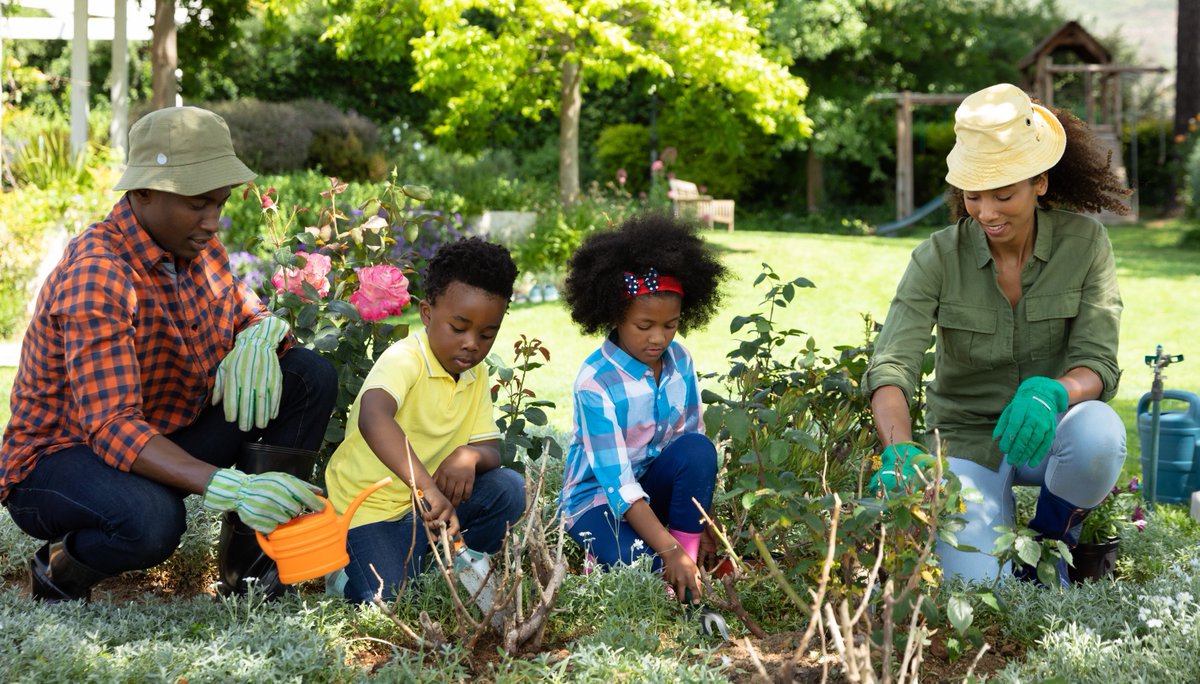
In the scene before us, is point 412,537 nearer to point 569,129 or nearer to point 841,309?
point 841,309

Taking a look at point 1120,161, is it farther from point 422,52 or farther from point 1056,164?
point 1056,164

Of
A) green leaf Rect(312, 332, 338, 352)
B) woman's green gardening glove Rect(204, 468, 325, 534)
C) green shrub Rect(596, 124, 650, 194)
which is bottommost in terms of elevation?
woman's green gardening glove Rect(204, 468, 325, 534)

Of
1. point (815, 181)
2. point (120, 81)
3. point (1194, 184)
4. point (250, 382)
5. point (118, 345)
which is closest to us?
point (118, 345)

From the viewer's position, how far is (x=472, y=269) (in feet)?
9.02

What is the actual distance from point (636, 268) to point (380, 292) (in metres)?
0.69

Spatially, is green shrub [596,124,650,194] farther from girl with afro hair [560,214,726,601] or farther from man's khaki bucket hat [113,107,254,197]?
man's khaki bucket hat [113,107,254,197]

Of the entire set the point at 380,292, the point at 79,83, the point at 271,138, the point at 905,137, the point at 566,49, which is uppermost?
the point at 566,49

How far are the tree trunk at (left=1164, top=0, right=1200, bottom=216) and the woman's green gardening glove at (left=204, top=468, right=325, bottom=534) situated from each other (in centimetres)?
1578

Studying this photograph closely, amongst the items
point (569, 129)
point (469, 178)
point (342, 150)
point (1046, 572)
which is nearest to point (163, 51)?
point (342, 150)

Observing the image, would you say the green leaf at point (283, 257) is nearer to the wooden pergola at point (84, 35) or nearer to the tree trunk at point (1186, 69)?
the wooden pergola at point (84, 35)

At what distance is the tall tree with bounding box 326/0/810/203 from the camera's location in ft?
33.4

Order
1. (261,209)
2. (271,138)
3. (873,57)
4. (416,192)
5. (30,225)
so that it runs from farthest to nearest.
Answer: (873,57) < (271,138) < (261,209) < (30,225) < (416,192)

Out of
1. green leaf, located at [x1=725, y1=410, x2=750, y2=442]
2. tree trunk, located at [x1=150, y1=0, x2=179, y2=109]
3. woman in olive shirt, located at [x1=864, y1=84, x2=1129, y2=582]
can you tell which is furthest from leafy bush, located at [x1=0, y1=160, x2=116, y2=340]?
green leaf, located at [x1=725, y1=410, x2=750, y2=442]

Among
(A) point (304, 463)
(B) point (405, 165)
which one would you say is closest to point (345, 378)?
(A) point (304, 463)
